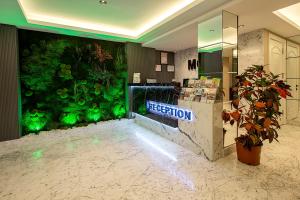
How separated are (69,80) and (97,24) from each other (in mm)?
1901

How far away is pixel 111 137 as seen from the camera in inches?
166

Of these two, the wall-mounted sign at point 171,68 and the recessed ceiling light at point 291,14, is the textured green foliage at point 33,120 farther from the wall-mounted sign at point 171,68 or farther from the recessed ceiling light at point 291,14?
the recessed ceiling light at point 291,14

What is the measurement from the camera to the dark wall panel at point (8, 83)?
405 centimetres

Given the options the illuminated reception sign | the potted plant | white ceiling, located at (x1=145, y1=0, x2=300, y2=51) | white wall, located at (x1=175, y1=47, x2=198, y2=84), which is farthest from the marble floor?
white wall, located at (x1=175, y1=47, x2=198, y2=84)

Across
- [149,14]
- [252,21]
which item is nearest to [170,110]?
[149,14]

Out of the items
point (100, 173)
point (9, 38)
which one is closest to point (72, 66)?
point (9, 38)

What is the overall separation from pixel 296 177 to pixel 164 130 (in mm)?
2434

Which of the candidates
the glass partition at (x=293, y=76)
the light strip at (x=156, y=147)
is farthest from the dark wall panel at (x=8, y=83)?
the glass partition at (x=293, y=76)

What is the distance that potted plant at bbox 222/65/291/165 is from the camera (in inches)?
98.7

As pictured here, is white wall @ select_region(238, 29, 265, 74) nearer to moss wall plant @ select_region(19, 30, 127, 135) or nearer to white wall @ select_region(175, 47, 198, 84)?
white wall @ select_region(175, 47, 198, 84)

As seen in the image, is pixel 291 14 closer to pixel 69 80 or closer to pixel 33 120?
pixel 69 80

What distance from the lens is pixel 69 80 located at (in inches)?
207

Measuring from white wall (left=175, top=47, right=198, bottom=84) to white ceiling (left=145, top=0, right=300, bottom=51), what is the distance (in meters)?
1.22

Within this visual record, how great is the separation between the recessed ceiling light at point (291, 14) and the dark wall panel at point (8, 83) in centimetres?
604
